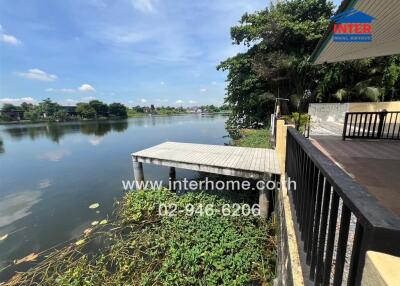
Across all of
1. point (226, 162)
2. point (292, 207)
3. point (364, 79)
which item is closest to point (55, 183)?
point (226, 162)

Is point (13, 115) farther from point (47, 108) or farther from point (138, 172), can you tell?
point (138, 172)

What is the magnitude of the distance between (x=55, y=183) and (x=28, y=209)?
7.11 ft

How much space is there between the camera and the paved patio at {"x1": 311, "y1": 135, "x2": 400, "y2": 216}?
2.27 metres

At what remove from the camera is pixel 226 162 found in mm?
5000

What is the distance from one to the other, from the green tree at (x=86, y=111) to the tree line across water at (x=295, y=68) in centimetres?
4879

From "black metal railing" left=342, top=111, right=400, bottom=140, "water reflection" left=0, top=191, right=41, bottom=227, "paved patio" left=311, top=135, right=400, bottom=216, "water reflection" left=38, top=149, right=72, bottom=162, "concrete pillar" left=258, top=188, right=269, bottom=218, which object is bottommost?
"water reflection" left=0, top=191, right=41, bottom=227

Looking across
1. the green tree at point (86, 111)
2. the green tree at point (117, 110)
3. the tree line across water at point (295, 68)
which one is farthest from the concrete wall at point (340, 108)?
the green tree at point (117, 110)

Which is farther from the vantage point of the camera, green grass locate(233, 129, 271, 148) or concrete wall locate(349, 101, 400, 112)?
concrete wall locate(349, 101, 400, 112)

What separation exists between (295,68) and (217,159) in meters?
9.55

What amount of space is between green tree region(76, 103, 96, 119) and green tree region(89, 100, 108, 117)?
1.32 meters

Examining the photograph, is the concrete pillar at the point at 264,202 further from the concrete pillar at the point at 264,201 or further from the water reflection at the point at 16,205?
the water reflection at the point at 16,205

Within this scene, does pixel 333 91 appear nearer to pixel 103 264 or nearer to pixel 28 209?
A: pixel 103 264

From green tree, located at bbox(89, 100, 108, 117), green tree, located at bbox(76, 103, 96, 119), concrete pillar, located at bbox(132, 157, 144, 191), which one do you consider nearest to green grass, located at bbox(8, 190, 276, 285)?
concrete pillar, located at bbox(132, 157, 144, 191)

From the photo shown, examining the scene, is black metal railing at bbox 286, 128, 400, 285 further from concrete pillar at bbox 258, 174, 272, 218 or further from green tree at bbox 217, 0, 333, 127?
green tree at bbox 217, 0, 333, 127
